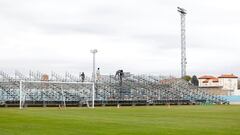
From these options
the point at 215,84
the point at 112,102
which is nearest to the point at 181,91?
the point at 112,102

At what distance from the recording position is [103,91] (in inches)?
3509

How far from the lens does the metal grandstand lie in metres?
75.5

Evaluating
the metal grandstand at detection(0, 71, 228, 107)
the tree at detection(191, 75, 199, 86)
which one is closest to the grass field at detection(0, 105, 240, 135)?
the metal grandstand at detection(0, 71, 228, 107)

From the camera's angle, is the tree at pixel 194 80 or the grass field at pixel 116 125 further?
the tree at pixel 194 80

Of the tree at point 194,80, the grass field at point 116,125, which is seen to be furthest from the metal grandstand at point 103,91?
the tree at point 194,80

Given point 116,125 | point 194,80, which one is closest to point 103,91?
point 116,125

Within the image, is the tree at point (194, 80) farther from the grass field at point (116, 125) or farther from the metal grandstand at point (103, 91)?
the grass field at point (116, 125)

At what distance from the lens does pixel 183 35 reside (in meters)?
121

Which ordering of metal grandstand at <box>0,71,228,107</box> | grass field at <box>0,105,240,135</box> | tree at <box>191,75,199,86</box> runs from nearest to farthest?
1. grass field at <box>0,105,240,135</box>
2. metal grandstand at <box>0,71,228,107</box>
3. tree at <box>191,75,199,86</box>

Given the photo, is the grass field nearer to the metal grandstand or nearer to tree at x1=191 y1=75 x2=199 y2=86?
the metal grandstand

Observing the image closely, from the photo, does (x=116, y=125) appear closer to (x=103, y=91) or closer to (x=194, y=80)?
(x=103, y=91)

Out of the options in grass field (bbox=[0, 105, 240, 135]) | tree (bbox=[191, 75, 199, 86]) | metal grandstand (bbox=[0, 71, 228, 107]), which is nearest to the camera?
grass field (bbox=[0, 105, 240, 135])

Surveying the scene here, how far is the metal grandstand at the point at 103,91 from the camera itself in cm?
7554

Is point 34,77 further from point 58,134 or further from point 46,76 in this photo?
point 58,134
